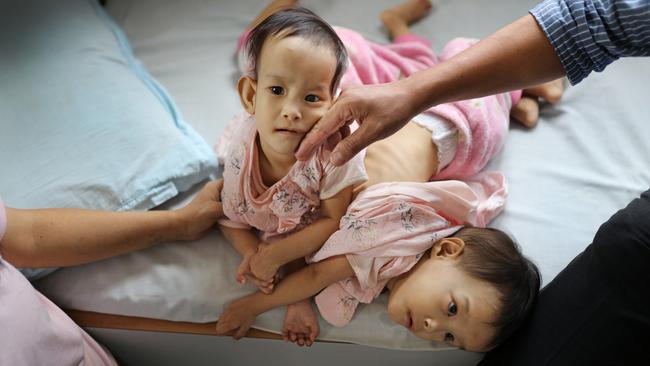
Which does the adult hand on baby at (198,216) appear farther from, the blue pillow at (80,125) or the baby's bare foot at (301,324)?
the baby's bare foot at (301,324)

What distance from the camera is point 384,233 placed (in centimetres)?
98

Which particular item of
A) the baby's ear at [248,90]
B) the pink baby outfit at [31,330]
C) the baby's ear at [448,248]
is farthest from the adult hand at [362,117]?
the pink baby outfit at [31,330]

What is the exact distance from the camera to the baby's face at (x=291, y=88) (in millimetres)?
836

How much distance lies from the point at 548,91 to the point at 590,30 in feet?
1.54

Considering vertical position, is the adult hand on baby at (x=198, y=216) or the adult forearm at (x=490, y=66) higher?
the adult forearm at (x=490, y=66)

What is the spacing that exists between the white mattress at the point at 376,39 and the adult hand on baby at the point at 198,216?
0.12ft

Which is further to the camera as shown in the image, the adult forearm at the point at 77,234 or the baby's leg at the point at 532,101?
the baby's leg at the point at 532,101

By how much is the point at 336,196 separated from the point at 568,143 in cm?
64

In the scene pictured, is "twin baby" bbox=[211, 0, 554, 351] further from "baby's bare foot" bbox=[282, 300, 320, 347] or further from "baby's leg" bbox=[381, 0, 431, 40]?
"baby's leg" bbox=[381, 0, 431, 40]

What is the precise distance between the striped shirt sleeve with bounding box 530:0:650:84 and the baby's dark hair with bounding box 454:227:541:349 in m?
0.33

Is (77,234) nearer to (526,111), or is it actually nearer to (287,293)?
(287,293)

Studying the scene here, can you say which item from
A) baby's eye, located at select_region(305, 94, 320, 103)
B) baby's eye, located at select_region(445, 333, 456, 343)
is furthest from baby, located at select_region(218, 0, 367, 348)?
baby's eye, located at select_region(445, 333, 456, 343)

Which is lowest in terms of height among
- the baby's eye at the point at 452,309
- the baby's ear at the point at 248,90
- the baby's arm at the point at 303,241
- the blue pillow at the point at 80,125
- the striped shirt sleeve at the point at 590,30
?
the baby's eye at the point at 452,309

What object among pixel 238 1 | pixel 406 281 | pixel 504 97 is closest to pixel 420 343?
pixel 406 281
